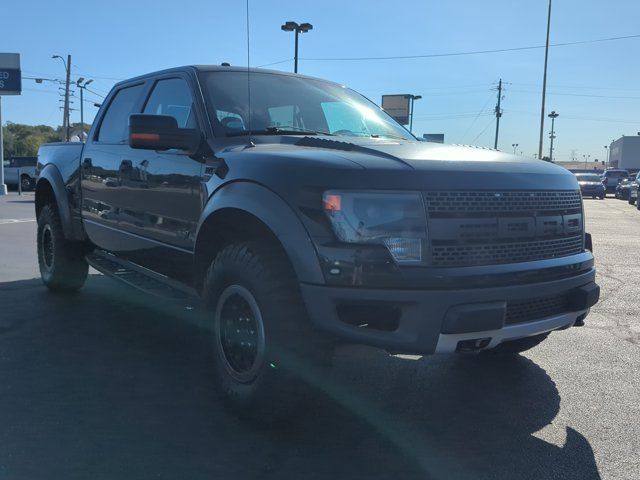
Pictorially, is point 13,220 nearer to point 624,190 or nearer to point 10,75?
point 10,75

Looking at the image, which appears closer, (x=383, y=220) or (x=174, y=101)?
(x=383, y=220)

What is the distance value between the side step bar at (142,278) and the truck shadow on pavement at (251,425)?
0.52 metres

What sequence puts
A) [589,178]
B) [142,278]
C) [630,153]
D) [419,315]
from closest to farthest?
[419,315] → [142,278] → [589,178] → [630,153]

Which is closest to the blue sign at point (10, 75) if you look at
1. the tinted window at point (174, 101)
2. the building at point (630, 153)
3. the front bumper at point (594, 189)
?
the tinted window at point (174, 101)

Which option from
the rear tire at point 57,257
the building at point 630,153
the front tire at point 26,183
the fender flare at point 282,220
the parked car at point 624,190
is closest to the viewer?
the fender flare at point 282,220

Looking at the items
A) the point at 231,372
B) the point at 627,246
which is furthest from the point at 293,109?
the point at 627,246

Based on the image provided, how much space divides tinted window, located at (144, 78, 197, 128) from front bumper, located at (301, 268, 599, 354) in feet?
5.84

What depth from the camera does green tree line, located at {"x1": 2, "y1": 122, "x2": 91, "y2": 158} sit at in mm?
91438

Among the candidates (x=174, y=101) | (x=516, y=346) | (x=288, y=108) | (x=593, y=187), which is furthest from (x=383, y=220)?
(x=593, y=187)

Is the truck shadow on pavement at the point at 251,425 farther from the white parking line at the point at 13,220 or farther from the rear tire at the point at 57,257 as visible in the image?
the white parking line at the point at 13,220

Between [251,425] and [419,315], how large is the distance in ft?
3.84

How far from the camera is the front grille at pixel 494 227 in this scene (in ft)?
8.98

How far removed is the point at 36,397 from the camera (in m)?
3.58

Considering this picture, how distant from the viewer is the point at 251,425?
3.18 meters
